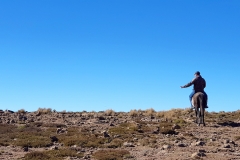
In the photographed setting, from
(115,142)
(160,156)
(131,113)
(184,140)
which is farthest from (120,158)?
(131,113)

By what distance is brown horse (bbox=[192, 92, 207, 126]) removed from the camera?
2298 cm

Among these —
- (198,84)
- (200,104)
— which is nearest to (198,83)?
(198,84)

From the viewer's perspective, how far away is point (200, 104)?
75.7 feet

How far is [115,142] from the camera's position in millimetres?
16109

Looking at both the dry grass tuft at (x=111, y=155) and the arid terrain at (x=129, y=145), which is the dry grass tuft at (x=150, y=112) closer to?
the arid terrain at (x=129, y=145)

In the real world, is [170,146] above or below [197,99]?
below

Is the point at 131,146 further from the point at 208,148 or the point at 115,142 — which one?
the point at 208,148

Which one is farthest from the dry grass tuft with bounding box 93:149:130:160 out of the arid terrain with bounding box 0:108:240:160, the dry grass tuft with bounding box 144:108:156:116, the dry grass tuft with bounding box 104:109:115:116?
the dry grass tuft with bounding box 104:109:115:116

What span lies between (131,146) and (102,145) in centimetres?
123

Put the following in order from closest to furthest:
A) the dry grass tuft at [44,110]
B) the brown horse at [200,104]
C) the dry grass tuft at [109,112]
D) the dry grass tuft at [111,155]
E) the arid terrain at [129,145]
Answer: the dry grass tuft at [111,155]
the arid terrain at [129,145]
the brown horse at [200,104]
the dry grass tuft at [109,112]
the dry grass tuft at [44,110]

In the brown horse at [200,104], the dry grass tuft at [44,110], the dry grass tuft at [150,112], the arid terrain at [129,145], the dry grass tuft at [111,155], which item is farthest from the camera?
the dry grass tuft at [44,110]

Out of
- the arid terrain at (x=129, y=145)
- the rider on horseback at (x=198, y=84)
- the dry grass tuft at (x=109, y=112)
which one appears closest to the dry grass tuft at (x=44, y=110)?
the dry grass tuft at (x=109, y=112)

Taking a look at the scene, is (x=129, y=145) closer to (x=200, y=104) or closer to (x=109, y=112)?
(x=200, y=104)

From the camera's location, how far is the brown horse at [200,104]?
22984 millimetres
